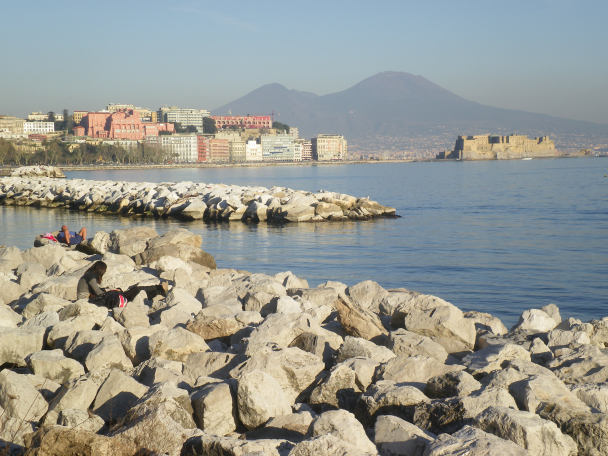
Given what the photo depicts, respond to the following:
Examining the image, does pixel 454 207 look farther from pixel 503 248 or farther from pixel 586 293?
pixel 586 293

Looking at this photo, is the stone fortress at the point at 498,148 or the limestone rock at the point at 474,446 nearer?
the limestone rock at the point at 474,446

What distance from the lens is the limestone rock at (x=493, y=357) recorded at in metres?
3.73

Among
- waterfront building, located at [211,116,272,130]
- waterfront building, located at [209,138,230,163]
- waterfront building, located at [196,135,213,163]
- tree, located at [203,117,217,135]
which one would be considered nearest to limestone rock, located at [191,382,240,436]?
waterfront building, located at [209,138,230,163]

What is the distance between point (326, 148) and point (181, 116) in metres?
42.1

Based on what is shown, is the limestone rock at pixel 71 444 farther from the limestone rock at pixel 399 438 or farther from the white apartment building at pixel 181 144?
the white apartment building at pixel 181 144

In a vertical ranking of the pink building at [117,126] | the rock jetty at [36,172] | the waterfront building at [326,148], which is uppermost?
the pink building at [117,126]

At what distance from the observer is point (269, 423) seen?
3057 millimetres

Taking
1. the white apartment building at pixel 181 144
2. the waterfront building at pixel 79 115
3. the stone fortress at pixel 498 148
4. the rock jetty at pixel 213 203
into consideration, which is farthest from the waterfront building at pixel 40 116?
the rock jetty at pixel 213 203

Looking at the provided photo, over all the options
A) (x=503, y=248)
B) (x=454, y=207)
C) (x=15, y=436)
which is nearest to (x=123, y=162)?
(x=454, y=207)

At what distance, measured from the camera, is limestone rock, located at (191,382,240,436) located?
3094mm

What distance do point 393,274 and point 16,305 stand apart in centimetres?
603

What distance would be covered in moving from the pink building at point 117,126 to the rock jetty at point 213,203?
106048 mm

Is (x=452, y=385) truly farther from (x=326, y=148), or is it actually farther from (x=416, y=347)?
(x=326, y=148)

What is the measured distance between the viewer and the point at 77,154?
90.8 metres
